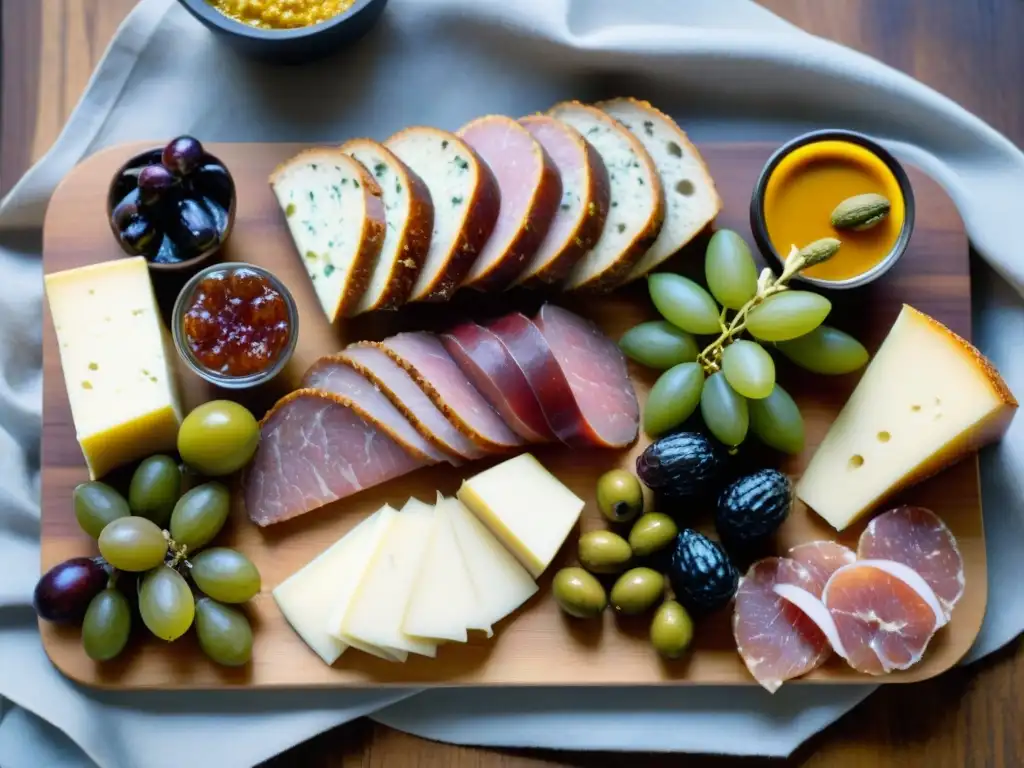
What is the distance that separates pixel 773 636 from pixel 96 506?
1345 millimetres

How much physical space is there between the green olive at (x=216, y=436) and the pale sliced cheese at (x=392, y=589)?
34cm

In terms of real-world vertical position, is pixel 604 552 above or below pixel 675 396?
below

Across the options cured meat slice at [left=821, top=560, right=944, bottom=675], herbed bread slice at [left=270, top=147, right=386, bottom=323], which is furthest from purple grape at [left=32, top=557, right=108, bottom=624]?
cured meat slice at [left=821, top=560, right=944, bottom=675]

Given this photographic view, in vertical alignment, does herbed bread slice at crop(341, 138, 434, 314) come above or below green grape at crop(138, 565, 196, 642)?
above

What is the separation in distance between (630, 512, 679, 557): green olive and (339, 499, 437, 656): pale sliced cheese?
1.36ft

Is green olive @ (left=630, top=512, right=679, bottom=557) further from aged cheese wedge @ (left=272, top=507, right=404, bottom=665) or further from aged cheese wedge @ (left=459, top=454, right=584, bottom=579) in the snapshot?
aged cheese wedge @ (left=272, top=507, right=404, bottom=665)

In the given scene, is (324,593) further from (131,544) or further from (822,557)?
(822,557)

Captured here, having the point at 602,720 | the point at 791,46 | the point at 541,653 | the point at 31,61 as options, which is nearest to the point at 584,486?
the point at 541,653

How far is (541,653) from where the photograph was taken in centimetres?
209

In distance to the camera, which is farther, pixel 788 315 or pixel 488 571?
pixel 488 571

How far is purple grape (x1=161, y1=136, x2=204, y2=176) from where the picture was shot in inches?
79.2

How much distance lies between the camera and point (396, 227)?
6.81 ft

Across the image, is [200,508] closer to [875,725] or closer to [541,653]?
[541,653]

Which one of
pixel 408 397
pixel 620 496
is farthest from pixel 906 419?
pixel 408 397
